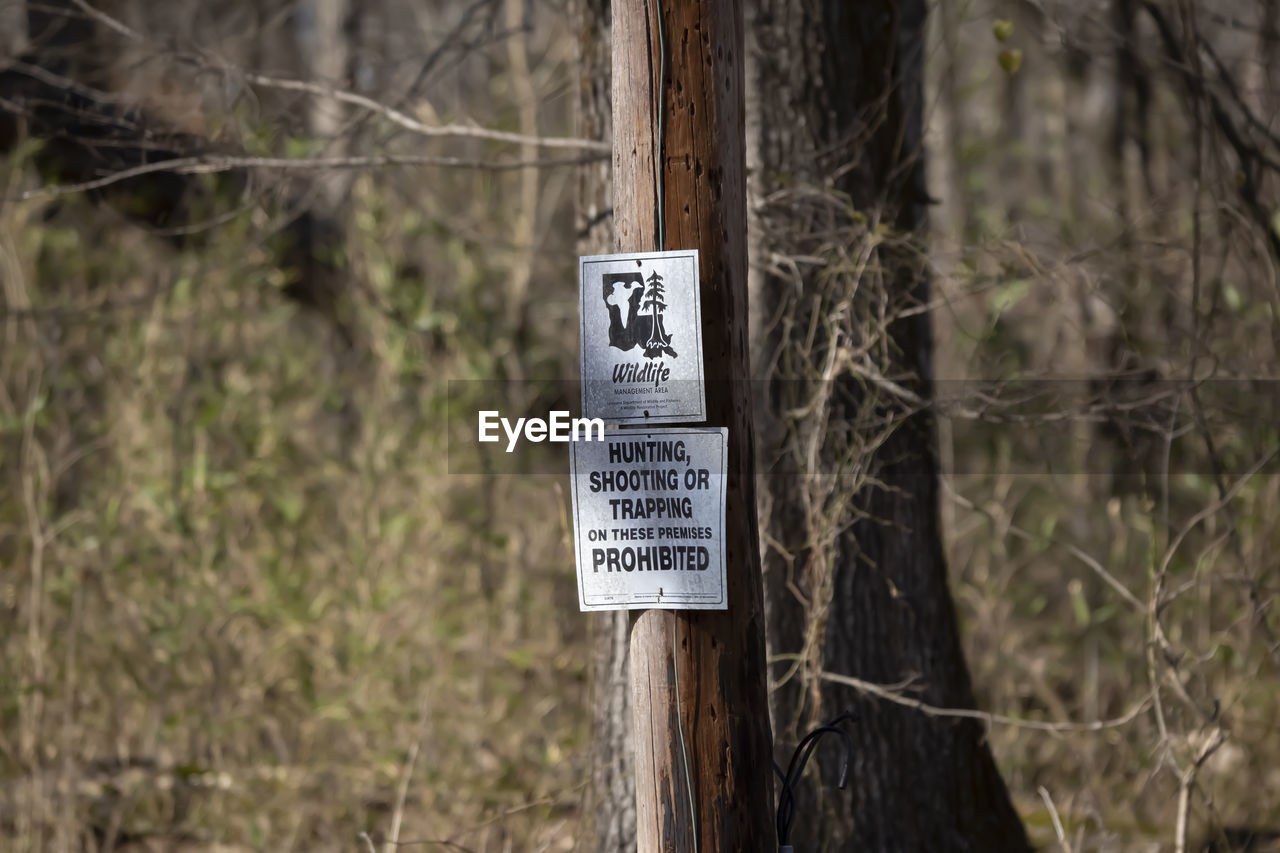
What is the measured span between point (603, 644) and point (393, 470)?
82.6 inches

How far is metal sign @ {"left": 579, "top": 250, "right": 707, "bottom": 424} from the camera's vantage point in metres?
2.30

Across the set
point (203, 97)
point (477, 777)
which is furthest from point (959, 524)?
point (203, 97)

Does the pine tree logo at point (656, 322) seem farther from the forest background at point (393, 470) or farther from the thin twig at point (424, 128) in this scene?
the thin twig at point (424, 128)

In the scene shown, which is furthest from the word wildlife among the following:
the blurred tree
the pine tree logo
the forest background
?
the blurred tree

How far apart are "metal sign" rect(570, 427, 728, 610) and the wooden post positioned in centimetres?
4

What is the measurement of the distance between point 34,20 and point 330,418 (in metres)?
2.72

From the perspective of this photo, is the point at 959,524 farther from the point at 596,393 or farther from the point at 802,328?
the point at 596,393

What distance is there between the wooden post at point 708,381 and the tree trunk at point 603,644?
133 centimetres

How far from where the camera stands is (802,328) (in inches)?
143

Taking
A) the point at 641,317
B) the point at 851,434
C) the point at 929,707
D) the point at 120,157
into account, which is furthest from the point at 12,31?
the point at 929,707

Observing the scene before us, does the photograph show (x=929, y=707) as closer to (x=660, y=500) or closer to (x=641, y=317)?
(x=660, y=500)

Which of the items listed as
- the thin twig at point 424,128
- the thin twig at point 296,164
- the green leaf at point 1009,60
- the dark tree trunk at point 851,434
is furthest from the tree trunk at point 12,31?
the green leaf at point 1009,60

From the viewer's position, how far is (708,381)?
232 cm

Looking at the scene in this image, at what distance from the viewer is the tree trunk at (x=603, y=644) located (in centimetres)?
375
